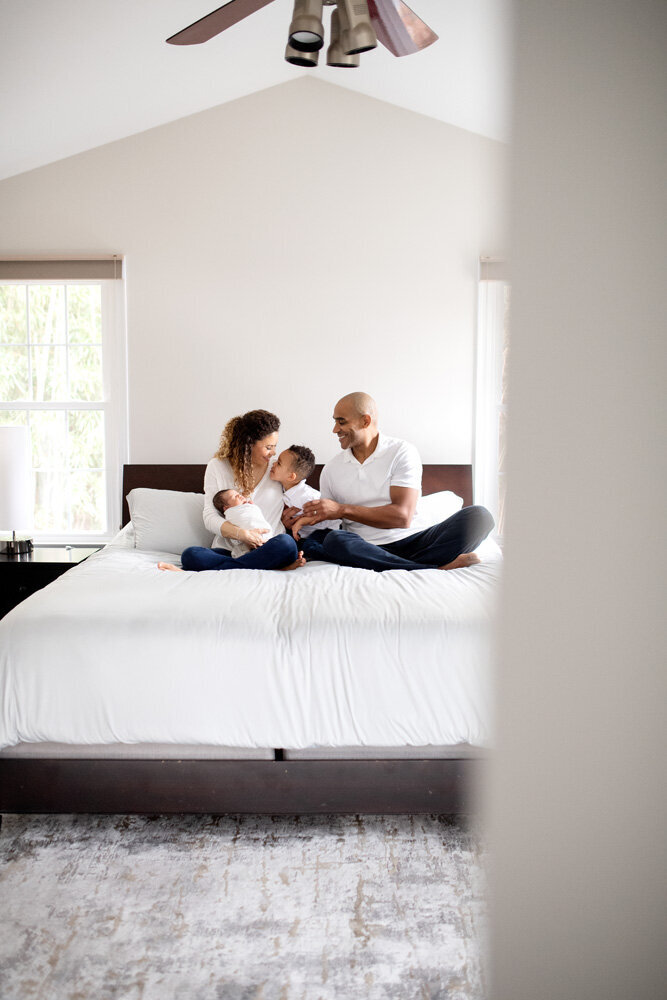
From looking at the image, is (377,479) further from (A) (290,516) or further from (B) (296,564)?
(B) (296,564)

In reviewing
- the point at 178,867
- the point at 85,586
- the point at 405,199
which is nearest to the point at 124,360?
the point at 405,199

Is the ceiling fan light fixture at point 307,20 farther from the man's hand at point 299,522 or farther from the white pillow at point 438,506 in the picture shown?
the white pillow at point 438,506

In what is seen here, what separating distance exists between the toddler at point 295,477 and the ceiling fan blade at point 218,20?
1.62 metres

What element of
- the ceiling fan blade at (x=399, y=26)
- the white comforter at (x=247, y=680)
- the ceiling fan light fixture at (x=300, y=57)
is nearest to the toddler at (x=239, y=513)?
the white comforter at (x=247, y=680)

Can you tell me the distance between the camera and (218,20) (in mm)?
2197

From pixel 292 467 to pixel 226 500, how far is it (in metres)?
0.35

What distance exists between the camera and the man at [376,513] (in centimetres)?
290

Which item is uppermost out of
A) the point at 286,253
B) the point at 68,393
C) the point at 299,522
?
the point at 286,253

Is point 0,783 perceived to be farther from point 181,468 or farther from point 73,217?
point 73,217

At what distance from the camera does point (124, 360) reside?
14.0 feet

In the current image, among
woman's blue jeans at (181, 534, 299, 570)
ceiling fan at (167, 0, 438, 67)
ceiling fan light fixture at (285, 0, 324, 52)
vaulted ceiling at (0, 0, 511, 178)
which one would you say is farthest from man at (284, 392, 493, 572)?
ceiling fan light fixture at (285, 0, 324, 52)

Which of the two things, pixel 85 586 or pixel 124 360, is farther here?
pixel 124 360

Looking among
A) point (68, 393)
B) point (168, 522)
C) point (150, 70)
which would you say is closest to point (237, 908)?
point (168, 522)

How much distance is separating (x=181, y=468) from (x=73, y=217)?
4.95 feet
